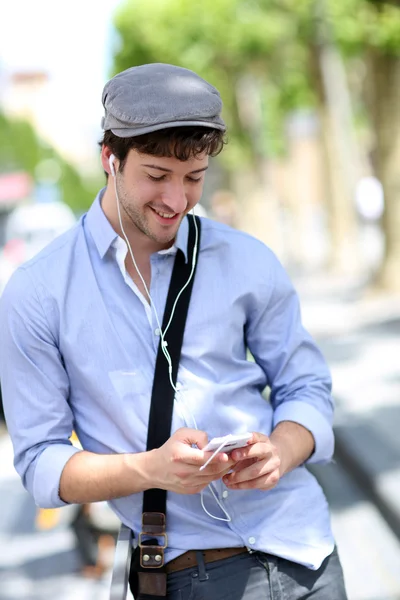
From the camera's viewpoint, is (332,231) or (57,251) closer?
(57,251)

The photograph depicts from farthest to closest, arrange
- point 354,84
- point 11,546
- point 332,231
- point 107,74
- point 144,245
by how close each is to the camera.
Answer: point 107,74 → point 354,84 → point 332,231 → point 11,546 → point 144,245

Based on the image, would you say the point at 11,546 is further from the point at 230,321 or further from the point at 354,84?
the point at 354,84

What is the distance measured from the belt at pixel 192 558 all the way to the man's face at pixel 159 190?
659mm

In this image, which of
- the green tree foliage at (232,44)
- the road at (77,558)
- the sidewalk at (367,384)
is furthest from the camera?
the green tree foliage at (232,44)

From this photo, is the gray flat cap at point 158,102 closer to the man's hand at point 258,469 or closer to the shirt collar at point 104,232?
the shirt collar at point 104,232

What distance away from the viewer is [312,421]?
2314mm

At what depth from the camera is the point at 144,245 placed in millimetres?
2330

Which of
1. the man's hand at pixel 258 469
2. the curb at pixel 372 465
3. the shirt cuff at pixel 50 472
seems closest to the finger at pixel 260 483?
the man's hand at pixel 258 469

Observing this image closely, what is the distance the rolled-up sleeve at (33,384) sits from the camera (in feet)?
7.18

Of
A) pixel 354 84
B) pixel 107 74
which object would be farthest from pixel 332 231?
pixel 107 74

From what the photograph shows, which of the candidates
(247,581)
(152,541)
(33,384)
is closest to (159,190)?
(33,384)

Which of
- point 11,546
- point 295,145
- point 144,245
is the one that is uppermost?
point 144,245

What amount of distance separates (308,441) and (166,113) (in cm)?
77

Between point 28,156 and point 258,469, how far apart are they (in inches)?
2643
